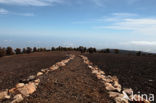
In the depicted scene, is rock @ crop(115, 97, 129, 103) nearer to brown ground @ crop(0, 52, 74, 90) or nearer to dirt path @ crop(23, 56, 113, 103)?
dirt path @ crop(23, 56, 113, 103)

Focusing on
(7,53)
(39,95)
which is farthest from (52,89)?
(7,53)

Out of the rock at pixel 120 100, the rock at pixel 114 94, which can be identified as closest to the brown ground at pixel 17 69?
the rock at pixel 114 94

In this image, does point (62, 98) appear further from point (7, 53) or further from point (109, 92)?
point (7, 53)

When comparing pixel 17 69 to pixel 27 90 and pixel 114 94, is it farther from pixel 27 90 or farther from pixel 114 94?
pixel 114 94

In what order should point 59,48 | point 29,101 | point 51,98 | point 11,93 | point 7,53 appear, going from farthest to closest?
point 59,48 < point 7,53 < point 11,93 < point 51,98 < point 29,101

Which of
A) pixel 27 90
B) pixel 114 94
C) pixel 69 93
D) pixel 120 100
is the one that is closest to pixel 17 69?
pixel 27 90

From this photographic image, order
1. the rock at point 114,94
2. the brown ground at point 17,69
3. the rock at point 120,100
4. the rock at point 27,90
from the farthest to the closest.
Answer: the brown ground at point 17,69
the rock at point 27,90
the rock at point 114,94
the rock at point 120,100

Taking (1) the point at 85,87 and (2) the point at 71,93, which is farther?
(1) the point at 85,87

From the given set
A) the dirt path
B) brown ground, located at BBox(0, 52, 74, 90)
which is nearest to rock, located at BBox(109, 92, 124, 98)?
the dirt path

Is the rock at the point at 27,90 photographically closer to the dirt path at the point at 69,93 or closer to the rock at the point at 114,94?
the dirt path at the point at 69,93

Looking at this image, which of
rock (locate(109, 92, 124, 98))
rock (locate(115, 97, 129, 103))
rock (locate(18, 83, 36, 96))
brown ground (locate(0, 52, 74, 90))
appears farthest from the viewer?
brown ground (locate(0, 52, 74, 90))

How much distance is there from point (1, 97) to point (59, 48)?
91.6ft

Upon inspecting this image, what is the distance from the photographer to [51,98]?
4137mm

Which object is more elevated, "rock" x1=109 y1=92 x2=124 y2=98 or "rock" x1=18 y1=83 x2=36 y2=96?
"rock" x1=18 y1=83 x2=36 y2=96
